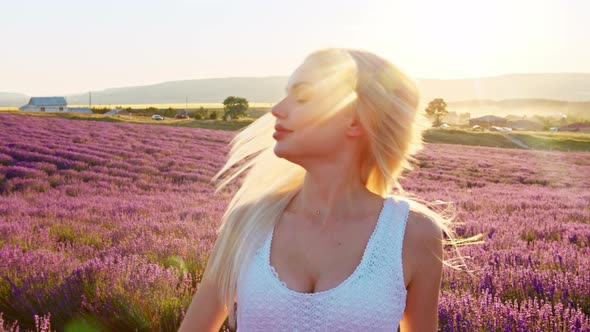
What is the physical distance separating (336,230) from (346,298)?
0.25 m

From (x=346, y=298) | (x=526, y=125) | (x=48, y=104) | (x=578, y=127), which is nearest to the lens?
(x=346, y=298)

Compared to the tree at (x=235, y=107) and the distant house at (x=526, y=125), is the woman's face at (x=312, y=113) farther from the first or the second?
the distant house at (x=526, y=125)

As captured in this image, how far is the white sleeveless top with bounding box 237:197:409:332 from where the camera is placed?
1.65 meters

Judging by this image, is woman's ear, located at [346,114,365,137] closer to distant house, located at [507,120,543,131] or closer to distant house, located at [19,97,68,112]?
distant house, located at [507,120,543,131]

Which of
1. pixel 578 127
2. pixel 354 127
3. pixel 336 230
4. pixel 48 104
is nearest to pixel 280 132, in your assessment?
pixel 354 127

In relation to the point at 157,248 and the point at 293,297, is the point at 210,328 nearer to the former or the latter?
the point at 293,297

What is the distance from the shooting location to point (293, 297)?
1.67m

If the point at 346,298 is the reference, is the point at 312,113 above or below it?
above

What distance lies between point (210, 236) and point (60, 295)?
1935mm

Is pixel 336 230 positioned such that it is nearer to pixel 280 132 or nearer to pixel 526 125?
pixel 280 132

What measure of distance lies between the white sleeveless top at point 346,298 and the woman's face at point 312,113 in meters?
0.32

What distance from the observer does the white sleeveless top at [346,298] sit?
1646 millimetres

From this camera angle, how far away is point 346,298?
1645mm

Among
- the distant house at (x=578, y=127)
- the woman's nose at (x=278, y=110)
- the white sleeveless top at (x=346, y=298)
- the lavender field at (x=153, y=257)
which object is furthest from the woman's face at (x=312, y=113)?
the distant house at (x=578, y=127)
